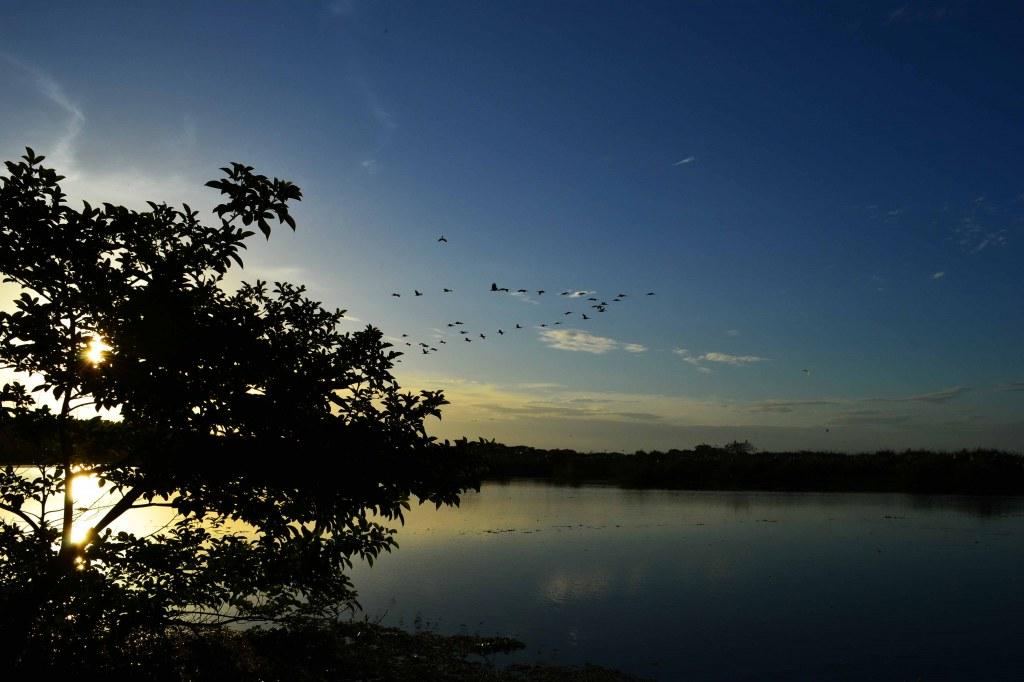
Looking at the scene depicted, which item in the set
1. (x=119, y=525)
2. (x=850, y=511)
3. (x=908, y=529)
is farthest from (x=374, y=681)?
(x=850, y=511)

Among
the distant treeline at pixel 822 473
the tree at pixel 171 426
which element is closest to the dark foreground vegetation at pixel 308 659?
the tree at pixel 171 426

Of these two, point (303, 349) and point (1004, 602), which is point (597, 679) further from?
point (1004, 602)

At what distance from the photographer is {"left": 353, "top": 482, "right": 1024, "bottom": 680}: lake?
14.9m

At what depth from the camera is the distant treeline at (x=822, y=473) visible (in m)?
62.9

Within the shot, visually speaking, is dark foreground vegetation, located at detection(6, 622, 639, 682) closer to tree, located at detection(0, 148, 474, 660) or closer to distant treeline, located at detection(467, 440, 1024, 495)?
tree, located at detection(0, 148, 474, 660)

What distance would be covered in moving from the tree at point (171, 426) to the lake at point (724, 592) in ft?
22.9

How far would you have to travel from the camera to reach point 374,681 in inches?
464

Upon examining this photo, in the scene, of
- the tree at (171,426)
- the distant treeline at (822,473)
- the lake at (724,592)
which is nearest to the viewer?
the tree at (171,426)

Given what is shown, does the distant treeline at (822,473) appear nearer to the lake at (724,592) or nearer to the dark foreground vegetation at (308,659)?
the lake at (724,592)

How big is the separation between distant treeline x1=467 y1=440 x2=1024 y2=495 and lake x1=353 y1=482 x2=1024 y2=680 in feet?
90.9

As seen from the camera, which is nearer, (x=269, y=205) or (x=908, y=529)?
(x=269, y=205)

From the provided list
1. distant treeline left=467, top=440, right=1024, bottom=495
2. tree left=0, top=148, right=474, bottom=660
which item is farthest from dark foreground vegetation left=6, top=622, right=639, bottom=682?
distant treeline left=467, top=440, right=1024, bottom=495

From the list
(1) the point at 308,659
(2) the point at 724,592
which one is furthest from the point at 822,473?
(1) the point at 308,659

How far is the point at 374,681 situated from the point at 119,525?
84.5 feet
